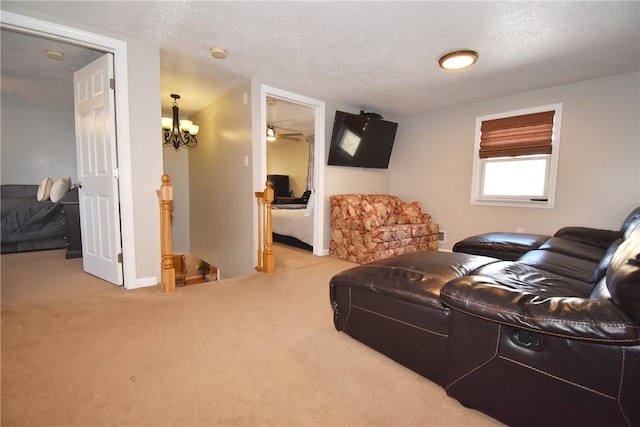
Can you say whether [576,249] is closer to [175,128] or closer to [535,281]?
[535,281]

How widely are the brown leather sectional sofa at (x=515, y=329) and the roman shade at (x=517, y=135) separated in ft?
7.64

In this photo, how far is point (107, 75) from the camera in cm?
240

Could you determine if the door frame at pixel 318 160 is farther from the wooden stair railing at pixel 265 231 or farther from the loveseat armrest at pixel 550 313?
the loveseat armrest at pixel 550 313

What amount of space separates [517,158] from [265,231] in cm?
343

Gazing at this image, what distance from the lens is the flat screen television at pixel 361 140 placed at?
13.3 feet

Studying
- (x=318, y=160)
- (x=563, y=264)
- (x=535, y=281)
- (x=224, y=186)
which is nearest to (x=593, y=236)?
(x=563, y=264)

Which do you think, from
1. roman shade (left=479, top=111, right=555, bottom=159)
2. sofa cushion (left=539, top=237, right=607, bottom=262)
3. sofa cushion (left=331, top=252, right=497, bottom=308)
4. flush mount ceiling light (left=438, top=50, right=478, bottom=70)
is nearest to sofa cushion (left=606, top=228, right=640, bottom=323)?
sofa cushion (left=331, top=252, right=497, bottom=308)

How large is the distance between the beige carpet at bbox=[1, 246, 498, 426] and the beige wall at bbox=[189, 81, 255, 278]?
48.7 inches

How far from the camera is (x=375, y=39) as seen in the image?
230 centimetres

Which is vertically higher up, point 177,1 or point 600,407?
point 177,1

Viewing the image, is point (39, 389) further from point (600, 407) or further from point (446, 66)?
point (446, 66)

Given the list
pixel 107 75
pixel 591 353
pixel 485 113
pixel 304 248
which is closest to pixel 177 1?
pixel 107 75

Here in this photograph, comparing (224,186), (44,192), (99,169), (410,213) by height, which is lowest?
(410,213)

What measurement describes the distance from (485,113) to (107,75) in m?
4.42
